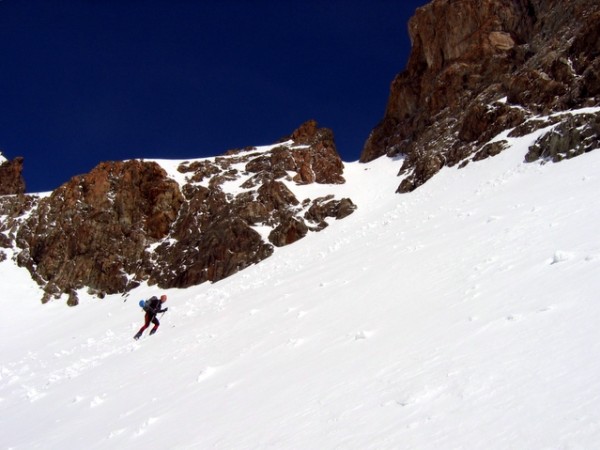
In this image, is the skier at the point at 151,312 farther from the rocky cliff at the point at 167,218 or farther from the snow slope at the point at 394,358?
the rocky cliff at the point at 167,218

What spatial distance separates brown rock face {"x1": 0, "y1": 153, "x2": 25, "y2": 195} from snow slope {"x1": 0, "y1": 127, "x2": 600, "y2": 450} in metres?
45.0

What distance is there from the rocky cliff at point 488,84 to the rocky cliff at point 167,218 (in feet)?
32.7

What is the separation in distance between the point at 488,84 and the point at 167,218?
121 feet

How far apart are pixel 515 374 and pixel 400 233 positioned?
15.8m

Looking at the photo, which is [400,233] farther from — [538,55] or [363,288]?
[538,55]

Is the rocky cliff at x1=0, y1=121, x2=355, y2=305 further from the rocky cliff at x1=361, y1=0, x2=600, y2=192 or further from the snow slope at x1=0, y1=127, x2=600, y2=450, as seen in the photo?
the snow slope at x1=0, y1=127, x2=600, y2=450

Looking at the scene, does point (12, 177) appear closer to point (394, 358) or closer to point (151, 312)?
point (151, 312)

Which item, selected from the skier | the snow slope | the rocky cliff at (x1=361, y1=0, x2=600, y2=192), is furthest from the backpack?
the rocky cliff at (x1=361, y1=0, x2=600, y2=192)

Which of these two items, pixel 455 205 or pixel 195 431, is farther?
pixel 455 205

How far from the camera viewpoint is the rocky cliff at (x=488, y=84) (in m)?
30.1

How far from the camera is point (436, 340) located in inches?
259

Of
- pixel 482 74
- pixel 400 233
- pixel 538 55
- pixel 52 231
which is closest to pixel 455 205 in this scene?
pixel 400 233

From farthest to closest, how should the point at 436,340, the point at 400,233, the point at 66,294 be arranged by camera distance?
the point at 66,294, the point at 400,233, the point at 436,340

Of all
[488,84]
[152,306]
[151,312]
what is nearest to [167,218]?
[152,306]
